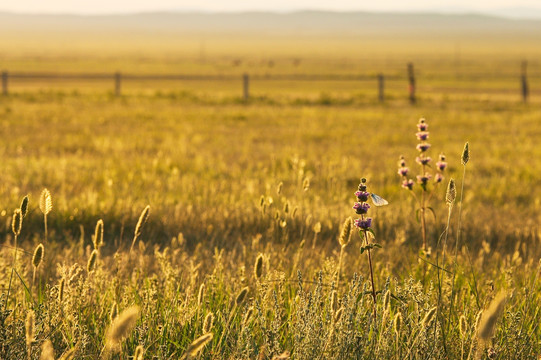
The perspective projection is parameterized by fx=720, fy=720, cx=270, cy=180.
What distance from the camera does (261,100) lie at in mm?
26047

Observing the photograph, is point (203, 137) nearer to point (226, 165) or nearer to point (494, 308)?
point (226, 165)

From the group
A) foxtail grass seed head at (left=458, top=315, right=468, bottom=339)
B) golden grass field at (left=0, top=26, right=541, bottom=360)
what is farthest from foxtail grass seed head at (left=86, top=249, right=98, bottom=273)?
foxtail grass seed head at (left=458, top=315, right=468, bottom=339)

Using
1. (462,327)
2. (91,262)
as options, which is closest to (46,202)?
(91,262)

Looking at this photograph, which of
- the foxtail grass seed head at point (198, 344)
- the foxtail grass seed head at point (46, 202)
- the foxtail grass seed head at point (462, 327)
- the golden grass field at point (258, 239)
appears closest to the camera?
the foxtail grass seed head at point (198, 344)

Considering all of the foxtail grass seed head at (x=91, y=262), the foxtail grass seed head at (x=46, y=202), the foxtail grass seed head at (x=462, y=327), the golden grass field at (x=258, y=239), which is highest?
the foxtail grass seed head at (x=46, y=202)

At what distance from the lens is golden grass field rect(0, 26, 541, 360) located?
2756mm

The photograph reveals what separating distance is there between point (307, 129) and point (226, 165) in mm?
6174

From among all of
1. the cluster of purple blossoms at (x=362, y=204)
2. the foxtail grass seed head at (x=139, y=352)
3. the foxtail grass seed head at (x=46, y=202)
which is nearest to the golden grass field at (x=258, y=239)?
the foxtail grass seed head at (x=139, y=352)

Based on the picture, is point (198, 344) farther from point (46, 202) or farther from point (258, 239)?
point (258, 239)

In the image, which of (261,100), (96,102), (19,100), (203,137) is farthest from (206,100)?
(203,137)

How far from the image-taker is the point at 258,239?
4766 millimetres

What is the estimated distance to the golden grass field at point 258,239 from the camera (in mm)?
2756

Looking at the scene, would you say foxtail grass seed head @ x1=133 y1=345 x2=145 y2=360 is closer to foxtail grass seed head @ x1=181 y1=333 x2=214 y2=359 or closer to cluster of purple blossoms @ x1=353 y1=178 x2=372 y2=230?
foxtail grass seed head @ x1=181 y1=333 x2=214 y2=359

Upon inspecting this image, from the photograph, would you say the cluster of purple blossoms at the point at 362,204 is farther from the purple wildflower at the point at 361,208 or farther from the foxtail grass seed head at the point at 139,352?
the foxtail grass seed head at the point at 139,352
